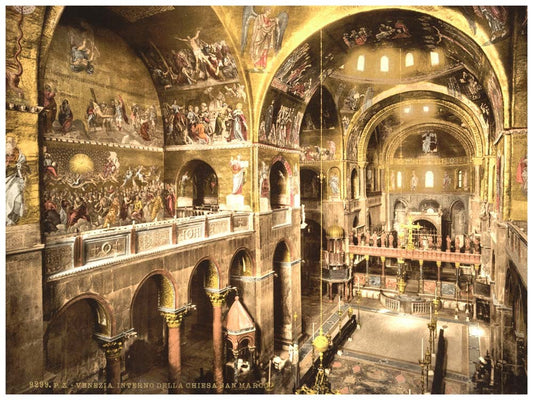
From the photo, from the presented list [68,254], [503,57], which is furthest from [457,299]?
[68,254]

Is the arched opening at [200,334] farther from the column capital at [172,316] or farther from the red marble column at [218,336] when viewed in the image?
the column capital at [172,316]

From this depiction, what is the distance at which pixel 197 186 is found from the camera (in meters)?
17.5

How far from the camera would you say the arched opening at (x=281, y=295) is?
17.3 m

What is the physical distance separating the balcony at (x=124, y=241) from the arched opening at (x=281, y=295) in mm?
4765

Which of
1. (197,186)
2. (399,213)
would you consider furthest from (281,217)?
(399,213)

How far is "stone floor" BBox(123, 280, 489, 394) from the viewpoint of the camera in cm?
1376

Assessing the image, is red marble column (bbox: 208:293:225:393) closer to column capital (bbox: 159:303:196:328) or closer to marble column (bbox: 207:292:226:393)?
marble column (bbox: 207:292:226:393)

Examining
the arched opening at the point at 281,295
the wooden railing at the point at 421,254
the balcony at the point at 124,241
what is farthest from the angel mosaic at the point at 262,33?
the wooden railing at the point at 421,254

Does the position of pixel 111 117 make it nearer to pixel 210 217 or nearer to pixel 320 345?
pixel 210 217

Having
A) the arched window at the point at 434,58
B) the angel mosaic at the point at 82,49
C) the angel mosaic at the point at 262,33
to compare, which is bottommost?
the angel mosaic at the point at 82,49

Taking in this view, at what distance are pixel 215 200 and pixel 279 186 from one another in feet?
10.2

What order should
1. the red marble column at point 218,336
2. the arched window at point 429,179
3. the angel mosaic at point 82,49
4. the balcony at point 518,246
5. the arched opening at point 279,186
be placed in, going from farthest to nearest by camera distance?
the arched window at point 429,179
the arched opening at point 279,186
the red marble column at point 218,336
the angel mosaic at point 82,49
the balcony at point 518,246

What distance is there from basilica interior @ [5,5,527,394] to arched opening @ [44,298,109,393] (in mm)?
57

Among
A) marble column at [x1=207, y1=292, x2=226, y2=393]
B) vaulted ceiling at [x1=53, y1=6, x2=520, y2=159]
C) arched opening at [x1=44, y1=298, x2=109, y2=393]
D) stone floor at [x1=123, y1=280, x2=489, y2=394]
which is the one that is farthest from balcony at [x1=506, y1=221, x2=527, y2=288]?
arched opening at [x1=44, y1=298, x2=109, y2=393]
